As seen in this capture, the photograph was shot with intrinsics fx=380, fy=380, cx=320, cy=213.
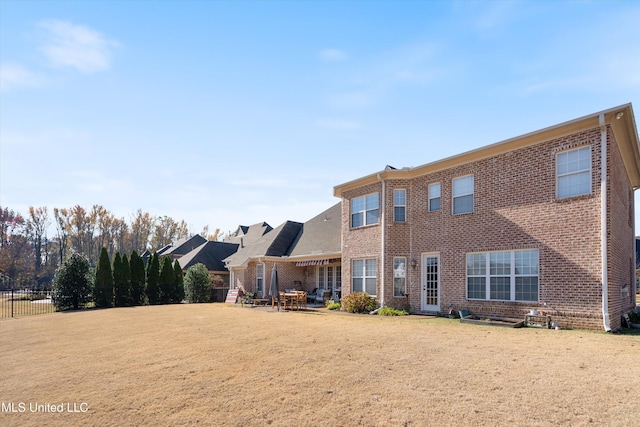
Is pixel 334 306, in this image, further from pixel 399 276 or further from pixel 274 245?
pixel 274 245

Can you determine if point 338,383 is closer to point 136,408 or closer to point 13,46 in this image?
point 136,408

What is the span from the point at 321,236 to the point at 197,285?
33.3 feet

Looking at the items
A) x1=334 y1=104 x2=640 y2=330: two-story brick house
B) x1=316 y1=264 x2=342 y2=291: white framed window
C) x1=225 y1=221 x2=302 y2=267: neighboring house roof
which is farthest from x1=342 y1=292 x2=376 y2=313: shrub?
x1=225 y1=221 x2=302 y2=267: neighboring house roof

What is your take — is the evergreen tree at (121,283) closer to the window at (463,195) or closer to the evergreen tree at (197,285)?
the evergreen tree at (197,285)

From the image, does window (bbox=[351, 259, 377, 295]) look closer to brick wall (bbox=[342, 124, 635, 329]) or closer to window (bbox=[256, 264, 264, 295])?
brick wall (bbox=[342, 124, 635, 329])

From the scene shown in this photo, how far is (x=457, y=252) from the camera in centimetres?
1510

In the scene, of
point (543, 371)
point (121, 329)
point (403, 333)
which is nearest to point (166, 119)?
point (121, 329)

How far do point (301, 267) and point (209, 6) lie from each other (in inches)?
715

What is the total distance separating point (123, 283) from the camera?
85.0 ft

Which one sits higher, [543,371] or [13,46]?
[13,46]

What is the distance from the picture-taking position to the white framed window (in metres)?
22.6

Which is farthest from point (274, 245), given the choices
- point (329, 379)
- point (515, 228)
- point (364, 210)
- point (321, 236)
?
point (329, 379)

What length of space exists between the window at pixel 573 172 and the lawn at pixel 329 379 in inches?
173

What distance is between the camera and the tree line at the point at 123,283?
78.1ft
